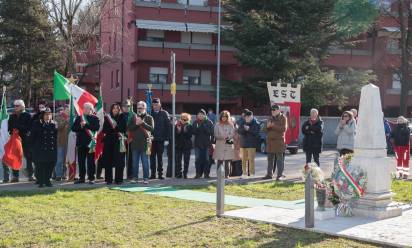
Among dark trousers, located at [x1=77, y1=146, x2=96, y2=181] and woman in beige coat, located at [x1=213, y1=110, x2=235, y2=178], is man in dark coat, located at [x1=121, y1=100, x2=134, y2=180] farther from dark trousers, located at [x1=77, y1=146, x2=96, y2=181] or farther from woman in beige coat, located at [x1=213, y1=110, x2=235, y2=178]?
woman in beige coat, located at [x1=213, y1=110, x2=235, y2=178]

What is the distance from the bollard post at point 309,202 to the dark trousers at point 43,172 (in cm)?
677

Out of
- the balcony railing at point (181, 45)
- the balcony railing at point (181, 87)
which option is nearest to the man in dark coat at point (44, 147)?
the balcony railing at point (181, 87)

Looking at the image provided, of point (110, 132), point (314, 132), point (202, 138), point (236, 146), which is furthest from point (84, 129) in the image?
point (314, 132)

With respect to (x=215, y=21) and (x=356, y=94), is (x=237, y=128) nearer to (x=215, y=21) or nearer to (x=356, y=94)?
(x=356, y=94)

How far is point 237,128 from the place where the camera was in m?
16.0

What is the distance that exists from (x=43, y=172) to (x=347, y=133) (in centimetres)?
776

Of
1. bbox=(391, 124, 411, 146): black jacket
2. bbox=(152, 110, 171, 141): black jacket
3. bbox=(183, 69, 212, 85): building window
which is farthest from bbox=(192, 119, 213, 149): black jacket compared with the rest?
bbox=(183, 69, 212, 85): building window

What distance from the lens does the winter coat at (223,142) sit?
15.0 metres

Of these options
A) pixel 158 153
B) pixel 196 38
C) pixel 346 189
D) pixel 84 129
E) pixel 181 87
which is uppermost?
Result: pixel 196 38

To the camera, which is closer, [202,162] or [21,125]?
[21,125]

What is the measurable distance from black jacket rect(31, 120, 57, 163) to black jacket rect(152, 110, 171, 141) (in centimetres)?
286

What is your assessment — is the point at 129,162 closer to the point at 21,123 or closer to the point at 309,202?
the point at 21,123

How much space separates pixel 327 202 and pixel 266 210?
116cm

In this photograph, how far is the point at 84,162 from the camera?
1384cm
